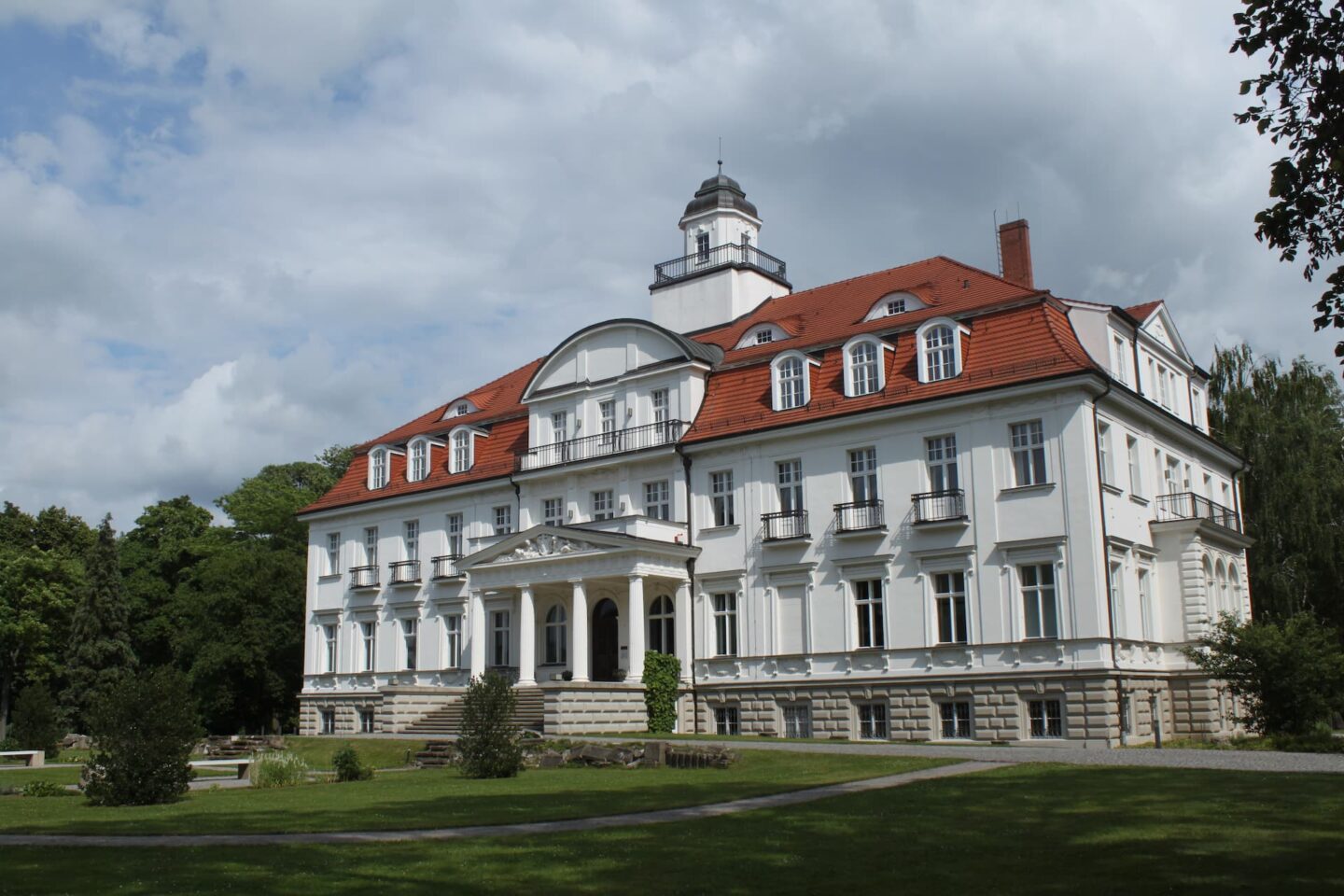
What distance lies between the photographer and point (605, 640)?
3812 centimetres

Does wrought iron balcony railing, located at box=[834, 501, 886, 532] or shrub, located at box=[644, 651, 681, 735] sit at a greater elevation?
wrought iron balcony railing, located at box=[834, 501, 886, 532]

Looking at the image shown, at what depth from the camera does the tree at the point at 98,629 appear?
53031mm

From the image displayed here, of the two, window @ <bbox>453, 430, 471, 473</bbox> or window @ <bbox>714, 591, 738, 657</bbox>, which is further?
window @ <bbox>453, 430, 471, 473</bbox>

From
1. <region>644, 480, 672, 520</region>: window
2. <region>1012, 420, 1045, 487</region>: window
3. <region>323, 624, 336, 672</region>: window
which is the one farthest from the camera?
<region>323, 624, 336, 672</region>: window

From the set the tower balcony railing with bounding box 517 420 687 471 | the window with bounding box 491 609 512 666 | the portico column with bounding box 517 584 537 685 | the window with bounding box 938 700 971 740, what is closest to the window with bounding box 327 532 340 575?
the window with bounding box 491 609 512 666

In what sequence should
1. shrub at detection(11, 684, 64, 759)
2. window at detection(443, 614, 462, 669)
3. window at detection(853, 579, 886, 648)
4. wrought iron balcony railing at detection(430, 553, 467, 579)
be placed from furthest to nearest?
wrought iron balcony railing at detection(430, 553, 467, 579) < window at detection(443, 614, 462, 669) < shrub at detection(11, 684, 64, 759) < window at detection(853, 579, 886, 648)

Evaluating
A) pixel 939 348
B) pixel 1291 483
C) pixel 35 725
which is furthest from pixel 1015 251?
pixel 35 725

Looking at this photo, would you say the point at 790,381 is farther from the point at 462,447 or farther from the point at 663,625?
the point at 462,447

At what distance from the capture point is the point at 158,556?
60781 millimetres

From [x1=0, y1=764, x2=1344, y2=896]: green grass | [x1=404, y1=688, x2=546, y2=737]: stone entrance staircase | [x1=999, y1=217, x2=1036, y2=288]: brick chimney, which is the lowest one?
[x1=0, y1=764, x2=1344, y2=896]: green grass

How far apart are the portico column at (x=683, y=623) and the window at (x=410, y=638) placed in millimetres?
11288

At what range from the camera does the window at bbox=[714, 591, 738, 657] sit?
1358 inches

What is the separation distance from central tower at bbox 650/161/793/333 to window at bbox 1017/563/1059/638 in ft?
55.1

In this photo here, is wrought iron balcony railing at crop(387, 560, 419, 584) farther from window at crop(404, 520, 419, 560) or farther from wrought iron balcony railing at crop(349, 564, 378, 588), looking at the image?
wrought iron balcony railing at crop(349, 564, 378, 588)
